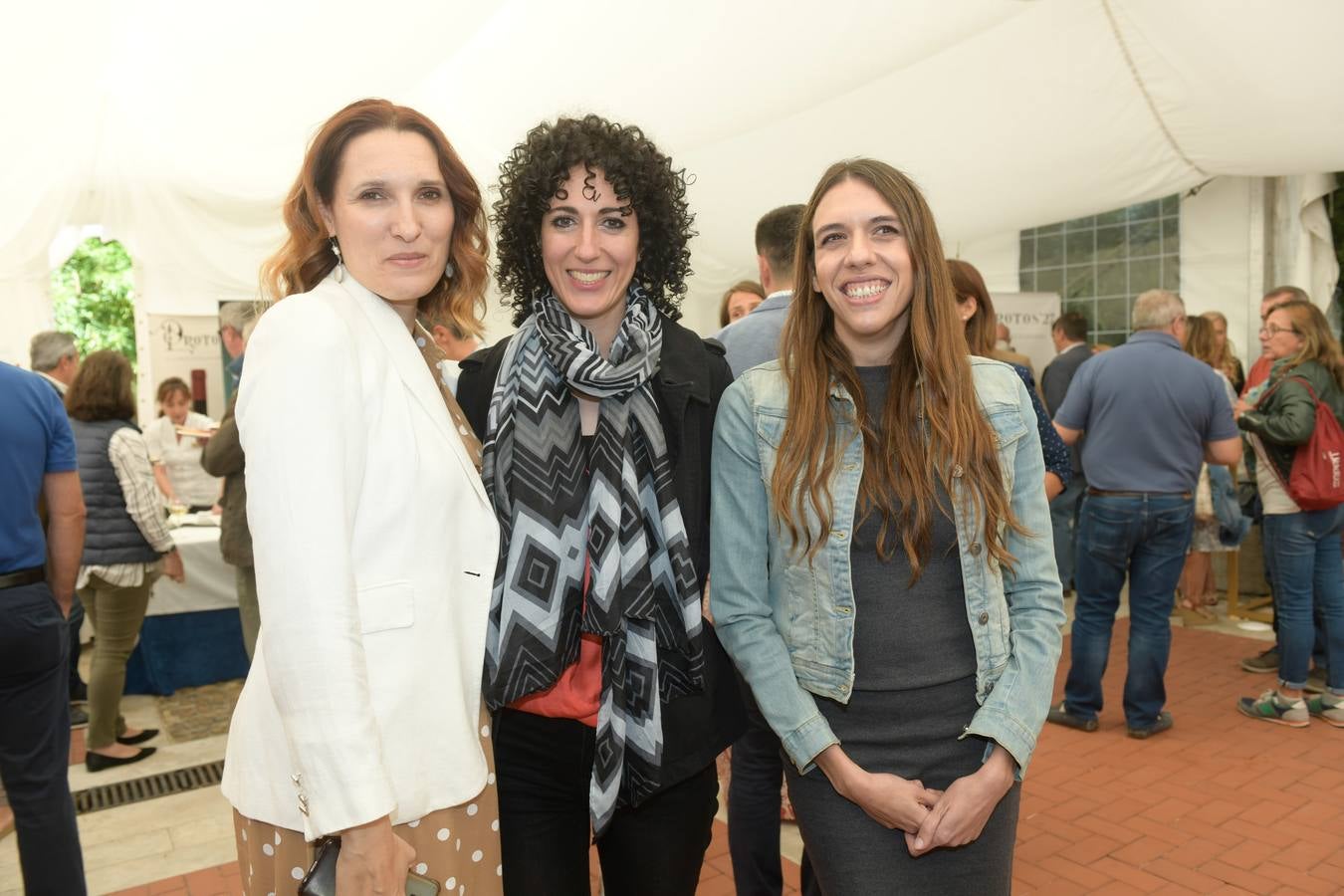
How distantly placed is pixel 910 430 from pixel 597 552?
58cm

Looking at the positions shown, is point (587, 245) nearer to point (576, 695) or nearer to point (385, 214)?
point (385, 214)

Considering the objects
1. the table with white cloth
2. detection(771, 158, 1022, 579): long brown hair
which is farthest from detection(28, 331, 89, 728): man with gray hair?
detection(771, 158, 1022, 579): long brown hair

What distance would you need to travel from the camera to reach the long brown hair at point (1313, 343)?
461cm

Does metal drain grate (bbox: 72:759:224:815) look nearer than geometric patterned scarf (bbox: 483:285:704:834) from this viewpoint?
No

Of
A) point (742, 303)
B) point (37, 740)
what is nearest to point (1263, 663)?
point (742, 303)

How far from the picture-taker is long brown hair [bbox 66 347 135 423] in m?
4.34

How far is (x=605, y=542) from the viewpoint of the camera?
1.67 metres

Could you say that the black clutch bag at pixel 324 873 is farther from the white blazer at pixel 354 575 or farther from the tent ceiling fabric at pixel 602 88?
the tent ceiling fabric at pixel 602 88

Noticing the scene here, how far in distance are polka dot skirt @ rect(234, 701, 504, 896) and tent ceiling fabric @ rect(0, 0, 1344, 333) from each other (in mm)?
3111

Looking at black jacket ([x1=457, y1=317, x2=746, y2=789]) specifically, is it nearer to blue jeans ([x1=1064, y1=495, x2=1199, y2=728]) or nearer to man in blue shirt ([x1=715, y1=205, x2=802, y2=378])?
man in blue shirt ([x1=715, y1=205, x2=802, y2=378])

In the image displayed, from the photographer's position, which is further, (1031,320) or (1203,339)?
(1031,320)

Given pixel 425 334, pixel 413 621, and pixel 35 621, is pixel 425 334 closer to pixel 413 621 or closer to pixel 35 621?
pixel 413 621

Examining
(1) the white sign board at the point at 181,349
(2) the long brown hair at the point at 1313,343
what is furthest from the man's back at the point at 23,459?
(2) the long brown hair at the point at 1313,343

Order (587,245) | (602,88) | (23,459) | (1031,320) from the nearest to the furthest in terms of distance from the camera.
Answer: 1. (587,245)
2. (23,459)
3. (602,88)
4. (1031,320)
